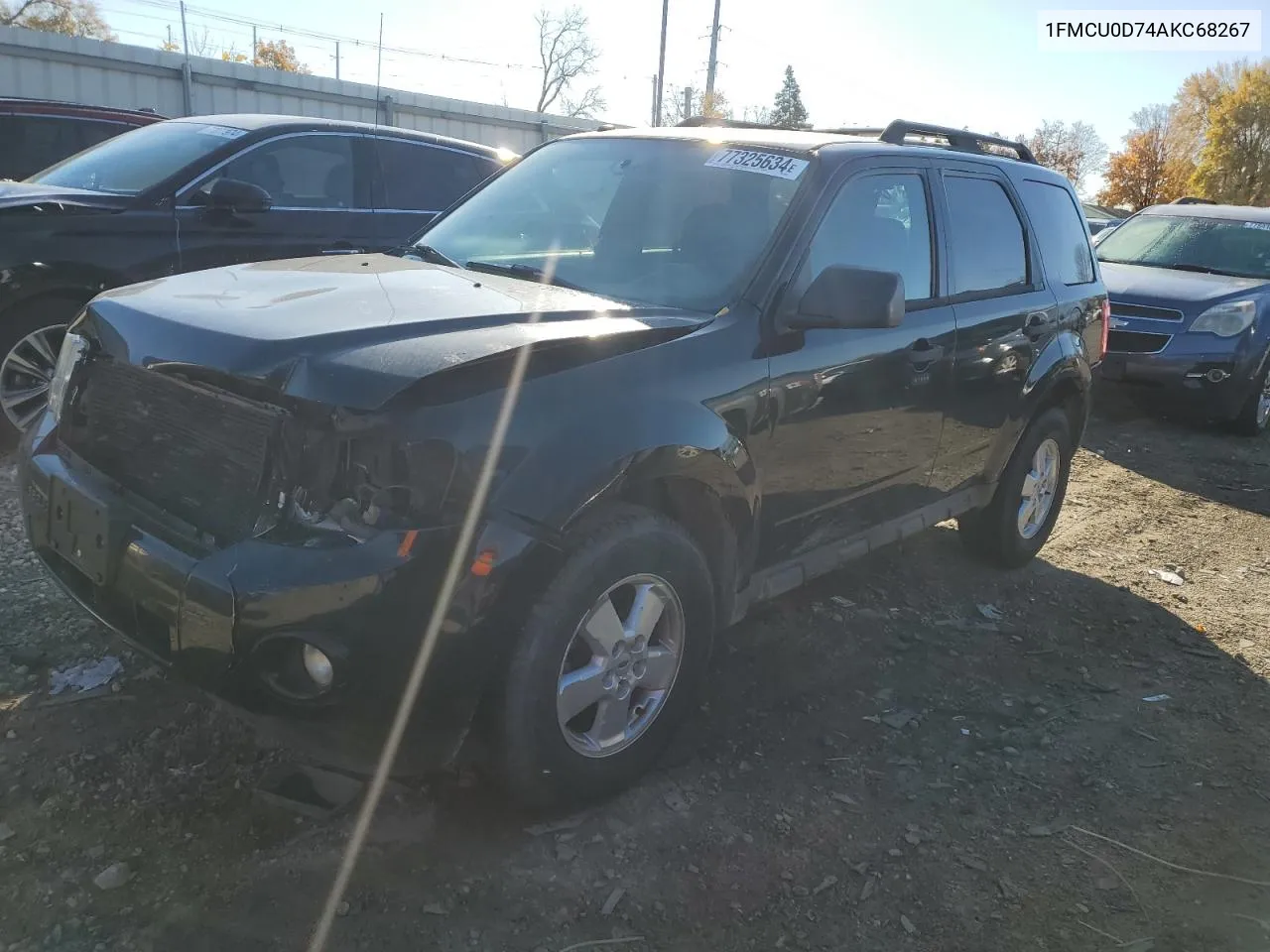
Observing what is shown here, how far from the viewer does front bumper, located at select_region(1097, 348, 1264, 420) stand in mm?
8211

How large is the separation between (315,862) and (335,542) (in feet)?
2.94

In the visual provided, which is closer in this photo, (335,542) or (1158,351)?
(335,542)

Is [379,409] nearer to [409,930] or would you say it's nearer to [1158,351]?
[409,930]

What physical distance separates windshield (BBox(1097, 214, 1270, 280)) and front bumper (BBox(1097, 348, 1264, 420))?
1342 millimetres

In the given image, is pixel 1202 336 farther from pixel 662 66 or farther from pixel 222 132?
pixel 662 66

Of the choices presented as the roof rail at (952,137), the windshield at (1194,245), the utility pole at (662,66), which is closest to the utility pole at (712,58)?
the utility pole at (662,66)

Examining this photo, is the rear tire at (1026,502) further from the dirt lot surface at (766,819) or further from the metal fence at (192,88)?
the metal fence at (192,88)

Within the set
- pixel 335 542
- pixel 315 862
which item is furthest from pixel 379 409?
pixel 315 862

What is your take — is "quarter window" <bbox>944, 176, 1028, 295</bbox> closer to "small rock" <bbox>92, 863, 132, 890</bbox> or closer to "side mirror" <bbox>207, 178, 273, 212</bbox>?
"small rock" <bbox>92, 863, 132, 890</bbox>

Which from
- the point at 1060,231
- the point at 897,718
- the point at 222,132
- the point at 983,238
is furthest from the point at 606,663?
the point at 222,132

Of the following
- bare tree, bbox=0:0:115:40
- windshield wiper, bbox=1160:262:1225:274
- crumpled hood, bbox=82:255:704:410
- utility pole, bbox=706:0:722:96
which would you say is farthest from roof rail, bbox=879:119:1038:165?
bare tree, bbox=0:0:115:40

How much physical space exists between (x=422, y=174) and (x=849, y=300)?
14.6 ft

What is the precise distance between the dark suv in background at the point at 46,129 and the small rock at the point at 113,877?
7.55 meters

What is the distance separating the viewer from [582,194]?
3764 mm
